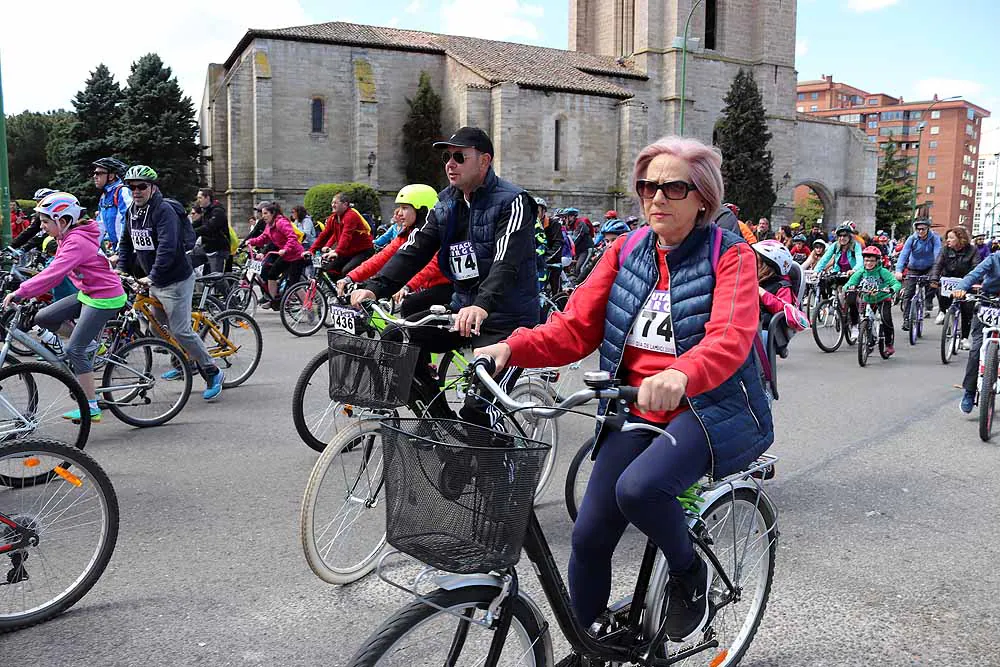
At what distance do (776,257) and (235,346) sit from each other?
17.6 ft

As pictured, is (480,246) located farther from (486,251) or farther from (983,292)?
(983,292)

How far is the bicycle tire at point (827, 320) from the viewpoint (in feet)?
41.4

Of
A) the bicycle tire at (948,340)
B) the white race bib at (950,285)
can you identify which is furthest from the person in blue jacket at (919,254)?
the white race bib at (950,285)

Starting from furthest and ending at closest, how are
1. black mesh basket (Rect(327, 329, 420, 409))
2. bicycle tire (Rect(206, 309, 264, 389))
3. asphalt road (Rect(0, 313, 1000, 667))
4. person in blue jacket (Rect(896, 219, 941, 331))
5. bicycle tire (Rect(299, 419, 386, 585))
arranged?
person in blue jacket (Rect(896, 219, 941, 331))
bicycle tire (Rect(206, 309, 264, 389))
black mesh basket (Rect(327, 329, 420, 409))
bicycle tire (Rect(299, 419, 386, 585))
asphalt road (Rect(0, 313, 1000, 667))

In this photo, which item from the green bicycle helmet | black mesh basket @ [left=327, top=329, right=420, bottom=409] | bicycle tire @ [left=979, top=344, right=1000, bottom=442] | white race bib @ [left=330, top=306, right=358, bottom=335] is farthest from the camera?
the green bicycle helmet

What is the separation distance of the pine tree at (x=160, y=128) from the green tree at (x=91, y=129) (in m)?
0.80

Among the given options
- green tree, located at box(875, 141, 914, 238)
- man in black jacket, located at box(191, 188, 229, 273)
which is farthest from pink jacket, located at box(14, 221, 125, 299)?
green tree, located at box(875, 141, 914, 238)

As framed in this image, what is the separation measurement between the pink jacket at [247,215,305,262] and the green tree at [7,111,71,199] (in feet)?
188

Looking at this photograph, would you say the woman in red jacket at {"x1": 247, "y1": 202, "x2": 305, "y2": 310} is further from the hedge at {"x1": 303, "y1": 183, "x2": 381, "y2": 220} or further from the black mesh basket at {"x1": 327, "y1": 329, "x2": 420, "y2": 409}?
the hedge at {"x1": 303, "y1": 183, "x2": 381, "y2": 220}

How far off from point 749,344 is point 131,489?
4.29 metres

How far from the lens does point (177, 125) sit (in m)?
42.9

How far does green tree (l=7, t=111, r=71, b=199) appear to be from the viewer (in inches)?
2499

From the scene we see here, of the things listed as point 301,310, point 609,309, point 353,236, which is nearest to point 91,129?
point 301,310

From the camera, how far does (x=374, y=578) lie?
4.04 meters
